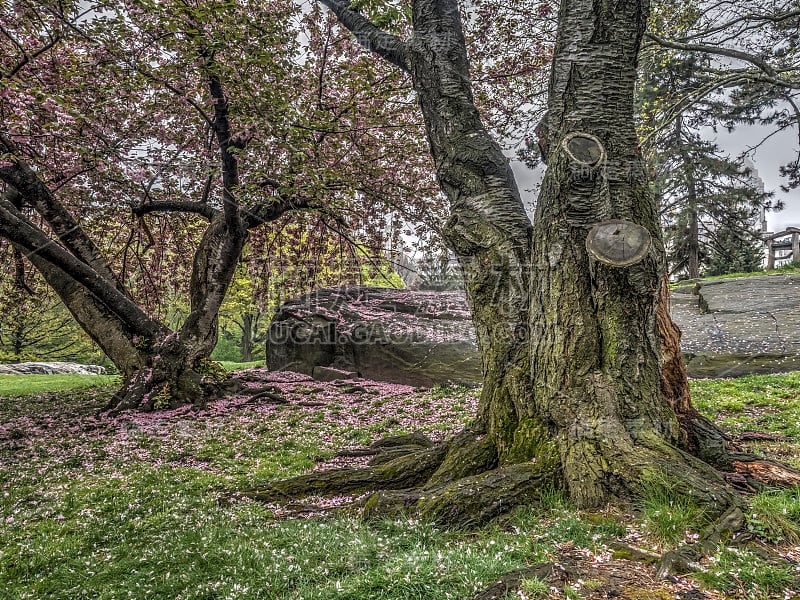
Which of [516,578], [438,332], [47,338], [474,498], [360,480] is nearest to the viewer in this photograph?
[516,578]

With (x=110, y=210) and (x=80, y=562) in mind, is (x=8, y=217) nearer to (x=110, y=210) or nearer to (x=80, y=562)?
(x=110, y=210)

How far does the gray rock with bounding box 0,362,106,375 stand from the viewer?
24795 mm

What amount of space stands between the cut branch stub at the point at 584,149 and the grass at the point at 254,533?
8.61 feet

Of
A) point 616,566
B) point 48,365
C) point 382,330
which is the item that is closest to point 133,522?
point 616,566

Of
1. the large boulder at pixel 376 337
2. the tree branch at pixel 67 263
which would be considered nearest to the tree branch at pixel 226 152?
the tree branch at pixel 67 263

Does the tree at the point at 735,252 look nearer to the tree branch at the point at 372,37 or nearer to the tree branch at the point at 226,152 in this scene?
the tree branch at the point at 226,152

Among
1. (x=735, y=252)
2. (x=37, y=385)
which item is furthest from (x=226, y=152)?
(x=735, y=252)

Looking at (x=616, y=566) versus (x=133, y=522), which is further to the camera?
(x=133, y=522)

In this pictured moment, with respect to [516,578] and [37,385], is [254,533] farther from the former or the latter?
[37,385]

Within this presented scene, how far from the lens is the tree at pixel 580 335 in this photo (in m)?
3.67

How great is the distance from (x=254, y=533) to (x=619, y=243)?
398 cm

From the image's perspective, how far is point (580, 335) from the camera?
394 cm

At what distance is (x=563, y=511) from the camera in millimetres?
3432

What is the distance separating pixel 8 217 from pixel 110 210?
2710 mm
